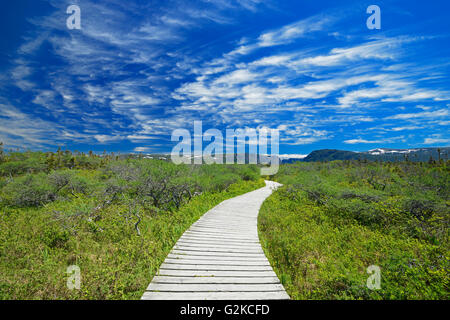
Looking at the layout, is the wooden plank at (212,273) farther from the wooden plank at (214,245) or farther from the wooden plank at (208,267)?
the wooden plank at (214,245)

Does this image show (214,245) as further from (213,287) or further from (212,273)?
(213,287)

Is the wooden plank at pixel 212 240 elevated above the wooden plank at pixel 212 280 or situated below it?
below

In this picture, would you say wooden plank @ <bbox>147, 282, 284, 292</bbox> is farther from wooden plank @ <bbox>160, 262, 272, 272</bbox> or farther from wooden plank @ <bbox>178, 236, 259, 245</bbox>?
wooden plank @ <bbox>178, 236, 259, 245</bbox>

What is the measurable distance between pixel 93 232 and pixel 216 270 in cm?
667

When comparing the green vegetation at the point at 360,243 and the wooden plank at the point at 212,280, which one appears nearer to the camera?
the wooden plank at the point at 212,280

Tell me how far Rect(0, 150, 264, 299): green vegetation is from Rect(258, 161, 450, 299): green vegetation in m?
3.84

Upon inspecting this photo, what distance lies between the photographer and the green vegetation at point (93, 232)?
4488 mm

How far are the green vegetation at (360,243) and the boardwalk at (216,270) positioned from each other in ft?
2.28

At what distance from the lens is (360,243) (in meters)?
7.32

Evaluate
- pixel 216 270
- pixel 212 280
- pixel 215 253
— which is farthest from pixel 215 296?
pixel 215 253

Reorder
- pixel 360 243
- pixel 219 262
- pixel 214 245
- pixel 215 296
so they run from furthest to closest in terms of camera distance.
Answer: pixel 360 243 → pixel 214 245 → pixel 219 262 → pixel 215 296

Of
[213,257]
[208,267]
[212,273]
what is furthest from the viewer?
[213,257]

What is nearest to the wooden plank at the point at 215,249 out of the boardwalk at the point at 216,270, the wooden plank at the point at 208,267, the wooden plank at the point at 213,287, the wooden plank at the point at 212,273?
the boardwalk at the point at 216,270

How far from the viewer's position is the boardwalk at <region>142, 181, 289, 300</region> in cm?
390
